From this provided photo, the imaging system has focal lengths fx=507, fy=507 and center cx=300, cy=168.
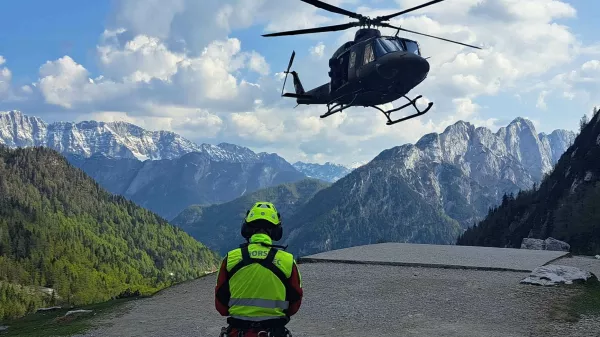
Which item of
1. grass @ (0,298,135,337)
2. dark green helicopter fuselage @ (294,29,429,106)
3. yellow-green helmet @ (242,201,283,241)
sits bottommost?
grass @ (0,298,135,337)

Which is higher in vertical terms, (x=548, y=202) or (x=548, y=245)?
(x=548, y=202)

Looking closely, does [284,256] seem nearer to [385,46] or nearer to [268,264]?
[268,264]

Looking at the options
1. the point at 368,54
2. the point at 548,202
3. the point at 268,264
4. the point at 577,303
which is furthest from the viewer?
the point at 548,202

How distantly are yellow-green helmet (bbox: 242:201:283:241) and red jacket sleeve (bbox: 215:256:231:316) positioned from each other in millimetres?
466

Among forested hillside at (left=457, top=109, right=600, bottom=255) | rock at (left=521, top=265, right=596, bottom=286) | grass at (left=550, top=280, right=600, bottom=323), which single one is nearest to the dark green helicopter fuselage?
rock at (left=521, top=265, right=596, bottom=286)

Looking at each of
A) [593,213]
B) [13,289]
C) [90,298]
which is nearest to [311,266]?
[593,213]

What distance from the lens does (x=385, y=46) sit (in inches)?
885

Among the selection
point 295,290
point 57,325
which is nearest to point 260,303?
point 295,290

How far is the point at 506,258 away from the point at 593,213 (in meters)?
43.5

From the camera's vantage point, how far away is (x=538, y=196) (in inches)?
5556

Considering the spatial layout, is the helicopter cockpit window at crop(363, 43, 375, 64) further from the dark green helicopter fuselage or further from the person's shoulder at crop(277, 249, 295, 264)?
the person's shoulder at crop(277, 249, 295, 264)

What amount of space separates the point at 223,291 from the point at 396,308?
976 centimetres

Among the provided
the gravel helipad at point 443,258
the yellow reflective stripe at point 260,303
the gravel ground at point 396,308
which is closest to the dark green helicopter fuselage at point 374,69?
the gravel helipad at point 443,258

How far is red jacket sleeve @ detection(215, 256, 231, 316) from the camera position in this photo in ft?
19.6
